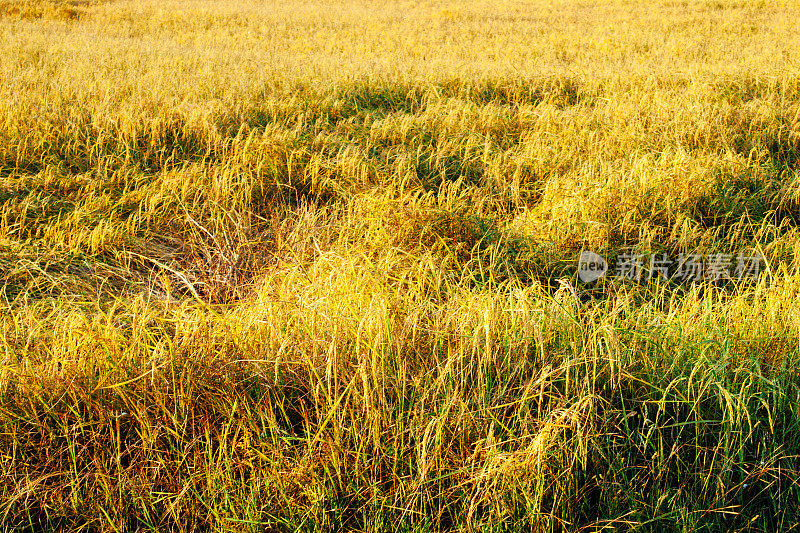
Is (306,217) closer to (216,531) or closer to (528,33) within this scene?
(216,531)

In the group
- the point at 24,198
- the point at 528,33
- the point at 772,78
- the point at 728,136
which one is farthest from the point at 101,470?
the point at 528,33

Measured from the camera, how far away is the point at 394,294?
2.10 m

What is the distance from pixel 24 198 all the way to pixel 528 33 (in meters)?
8.16

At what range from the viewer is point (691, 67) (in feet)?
18.0

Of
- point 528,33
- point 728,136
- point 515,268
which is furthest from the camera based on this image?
point 528,33

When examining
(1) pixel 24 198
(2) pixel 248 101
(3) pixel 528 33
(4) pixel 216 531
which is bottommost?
(4) pixel 216 531

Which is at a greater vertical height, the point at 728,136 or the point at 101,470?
the point at 728,136

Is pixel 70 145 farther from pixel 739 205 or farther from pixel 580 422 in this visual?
pixel 739 205

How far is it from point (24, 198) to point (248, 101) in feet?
5.98

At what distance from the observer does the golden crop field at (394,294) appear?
140 centimetres

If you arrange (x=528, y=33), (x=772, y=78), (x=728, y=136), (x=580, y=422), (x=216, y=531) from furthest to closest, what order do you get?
(x=528, y=33)
(x=772, y=78)
(x=728, y=136)
(x=580, y=422)
(x=216, y=531)

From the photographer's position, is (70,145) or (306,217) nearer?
(306,217)

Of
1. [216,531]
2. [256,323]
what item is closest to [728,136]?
[256,323]

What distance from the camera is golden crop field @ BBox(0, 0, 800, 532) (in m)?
1.40
